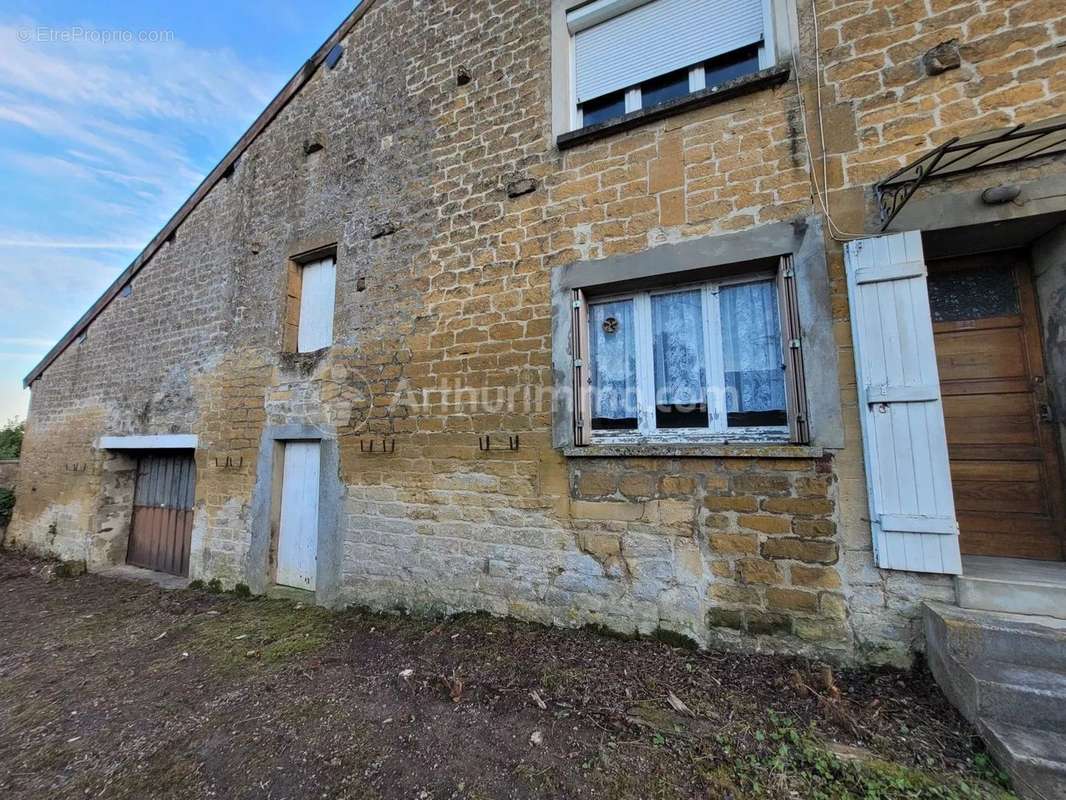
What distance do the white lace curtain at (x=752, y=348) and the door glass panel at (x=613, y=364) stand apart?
0.71m

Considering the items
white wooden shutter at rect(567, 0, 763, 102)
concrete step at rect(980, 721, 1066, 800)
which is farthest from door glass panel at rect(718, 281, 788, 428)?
white wooden shutter at rect(567, 0, 763, 102)

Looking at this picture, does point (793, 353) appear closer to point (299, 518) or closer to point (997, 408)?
point (997, 408)

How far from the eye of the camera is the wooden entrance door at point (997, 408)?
2.82m

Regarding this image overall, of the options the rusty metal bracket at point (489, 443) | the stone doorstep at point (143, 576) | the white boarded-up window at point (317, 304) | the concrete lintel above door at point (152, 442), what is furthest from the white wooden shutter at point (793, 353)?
the stone doorstep at point (143, 576)

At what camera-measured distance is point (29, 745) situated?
276 centimetres

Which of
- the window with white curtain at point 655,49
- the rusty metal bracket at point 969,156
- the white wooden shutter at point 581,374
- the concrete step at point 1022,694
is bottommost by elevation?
the concrete step at point 1022,694

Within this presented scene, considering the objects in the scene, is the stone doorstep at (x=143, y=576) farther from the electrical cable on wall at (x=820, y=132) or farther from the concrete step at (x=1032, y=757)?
the electrical cable on wall at (x=820, y=132)

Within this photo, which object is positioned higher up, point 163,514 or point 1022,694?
point 163,514

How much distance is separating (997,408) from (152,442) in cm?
938

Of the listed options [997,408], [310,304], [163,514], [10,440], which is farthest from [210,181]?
[10,440]

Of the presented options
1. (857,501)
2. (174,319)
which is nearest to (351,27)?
(174,319)

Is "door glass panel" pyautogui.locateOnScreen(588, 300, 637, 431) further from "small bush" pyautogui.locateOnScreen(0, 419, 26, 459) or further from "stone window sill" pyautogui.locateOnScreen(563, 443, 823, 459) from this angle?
"small bush" pyautogui.locateOnScreen(0, 419, 26, 459)

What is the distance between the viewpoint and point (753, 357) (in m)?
3.26

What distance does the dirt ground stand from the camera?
6.95ft
